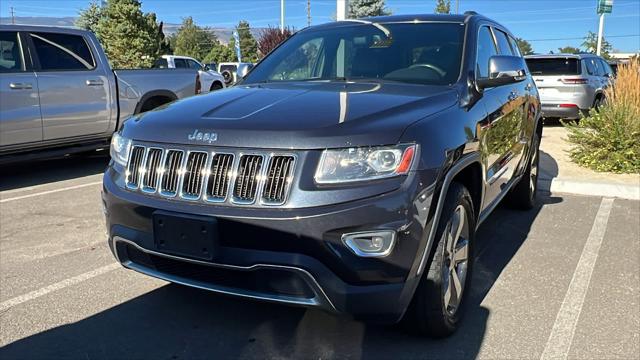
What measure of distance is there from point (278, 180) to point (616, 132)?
6590 millimetres

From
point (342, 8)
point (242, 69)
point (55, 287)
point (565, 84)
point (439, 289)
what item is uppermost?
point (342, 8)

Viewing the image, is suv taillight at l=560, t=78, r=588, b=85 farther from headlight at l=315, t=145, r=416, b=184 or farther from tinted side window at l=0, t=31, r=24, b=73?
headlight at l=315, t=145, r=416, b=184

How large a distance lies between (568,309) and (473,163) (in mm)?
1128

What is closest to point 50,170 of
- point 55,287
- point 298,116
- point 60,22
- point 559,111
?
point 55,287

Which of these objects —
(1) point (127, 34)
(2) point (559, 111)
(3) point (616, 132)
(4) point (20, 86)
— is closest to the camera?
(4) point (20, 86)

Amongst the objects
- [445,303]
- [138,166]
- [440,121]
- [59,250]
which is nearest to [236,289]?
[138,166]

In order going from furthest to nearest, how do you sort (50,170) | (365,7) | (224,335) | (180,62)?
(365,7)
(180,62)
(50,170)
(224,335)

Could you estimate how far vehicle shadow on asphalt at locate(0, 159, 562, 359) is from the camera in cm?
290

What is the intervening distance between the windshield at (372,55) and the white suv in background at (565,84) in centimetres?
919

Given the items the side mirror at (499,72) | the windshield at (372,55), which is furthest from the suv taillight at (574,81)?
the side mirror at (499,72)

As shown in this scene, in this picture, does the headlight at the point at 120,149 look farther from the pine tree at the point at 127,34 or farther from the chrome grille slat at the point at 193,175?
the pine tree at the point at 127,34

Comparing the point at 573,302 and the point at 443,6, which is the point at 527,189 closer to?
the point at 573,302

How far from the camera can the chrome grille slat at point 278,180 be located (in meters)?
2.47

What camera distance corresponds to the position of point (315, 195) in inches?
95.2
